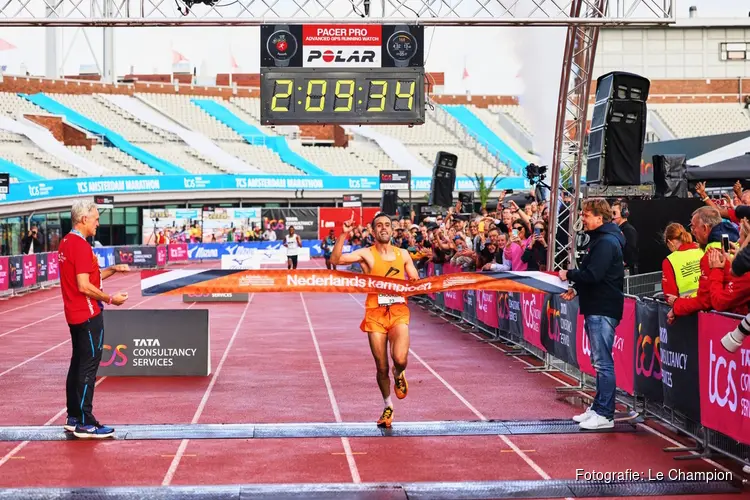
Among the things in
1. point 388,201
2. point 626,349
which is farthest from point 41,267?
point 626,349

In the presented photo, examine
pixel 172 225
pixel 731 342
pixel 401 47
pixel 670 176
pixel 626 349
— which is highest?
pixel 401 47

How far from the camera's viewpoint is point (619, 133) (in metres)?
16.2

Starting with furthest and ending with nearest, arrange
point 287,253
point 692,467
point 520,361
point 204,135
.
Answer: point 204,135
point 287,253
point 520,361
point 692,467

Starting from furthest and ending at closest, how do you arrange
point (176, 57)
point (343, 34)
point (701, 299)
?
point (176, 57) < point (343, 34) < point (701, 299)

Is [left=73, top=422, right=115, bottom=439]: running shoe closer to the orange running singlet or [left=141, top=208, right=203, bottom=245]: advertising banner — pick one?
the orange running singlet

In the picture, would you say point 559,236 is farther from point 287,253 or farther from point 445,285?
point 287,253

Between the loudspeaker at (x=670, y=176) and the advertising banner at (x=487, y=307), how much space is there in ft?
14.0

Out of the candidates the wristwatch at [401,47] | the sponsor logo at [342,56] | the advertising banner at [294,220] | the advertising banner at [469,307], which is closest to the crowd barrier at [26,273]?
the advertising banner at [469,307]

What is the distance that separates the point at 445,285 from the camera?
11.1m

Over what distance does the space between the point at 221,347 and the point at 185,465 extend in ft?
30.7

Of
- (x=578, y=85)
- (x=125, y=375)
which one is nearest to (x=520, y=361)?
(x=578, y=85)

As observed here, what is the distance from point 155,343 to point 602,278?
6637mm

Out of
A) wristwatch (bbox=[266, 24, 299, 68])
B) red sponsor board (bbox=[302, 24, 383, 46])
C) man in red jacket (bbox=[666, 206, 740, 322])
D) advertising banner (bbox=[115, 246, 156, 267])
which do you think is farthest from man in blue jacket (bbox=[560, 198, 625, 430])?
advertising banner (bbox=[115, 246, 156, 267])

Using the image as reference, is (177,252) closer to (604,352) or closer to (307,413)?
(307,413)
